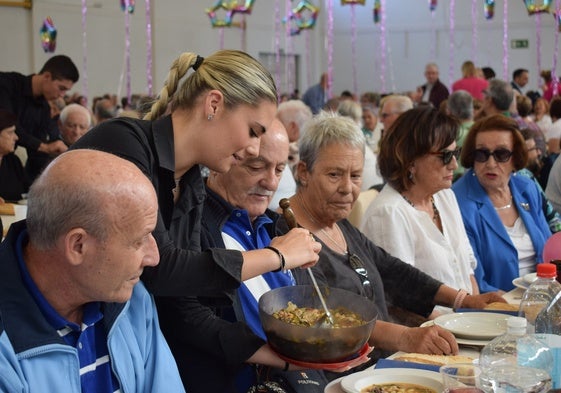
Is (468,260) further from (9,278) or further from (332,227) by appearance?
(9,278)

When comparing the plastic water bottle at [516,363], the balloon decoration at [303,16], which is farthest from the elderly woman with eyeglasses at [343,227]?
the balloon decoration at [303,16]

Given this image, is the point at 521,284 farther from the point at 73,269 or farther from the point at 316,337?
the point at 73,269

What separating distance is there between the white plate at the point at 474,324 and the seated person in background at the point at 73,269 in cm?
108

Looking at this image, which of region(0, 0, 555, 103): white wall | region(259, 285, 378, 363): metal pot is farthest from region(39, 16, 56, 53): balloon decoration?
region(259, 285, 378, 363): metal pot

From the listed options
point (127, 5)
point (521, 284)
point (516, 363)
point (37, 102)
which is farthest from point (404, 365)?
point (127, 5)

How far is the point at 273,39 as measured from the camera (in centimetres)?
1670

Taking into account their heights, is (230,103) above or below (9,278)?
above

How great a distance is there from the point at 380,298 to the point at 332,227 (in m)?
0.31

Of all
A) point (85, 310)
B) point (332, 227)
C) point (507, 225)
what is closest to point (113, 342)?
point (85, 310)

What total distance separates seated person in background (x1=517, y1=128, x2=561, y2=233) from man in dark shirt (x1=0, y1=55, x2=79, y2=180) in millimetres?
3290

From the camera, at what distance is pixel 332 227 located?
9.03ft

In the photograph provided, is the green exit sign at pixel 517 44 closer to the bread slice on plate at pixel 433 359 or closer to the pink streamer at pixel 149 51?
the pink streamer at pixel 149 51

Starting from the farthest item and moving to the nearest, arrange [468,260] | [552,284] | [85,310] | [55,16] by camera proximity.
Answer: [55,16] → [468,260] → [552,284] → [85,310]

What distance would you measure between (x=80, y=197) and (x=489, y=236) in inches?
100
